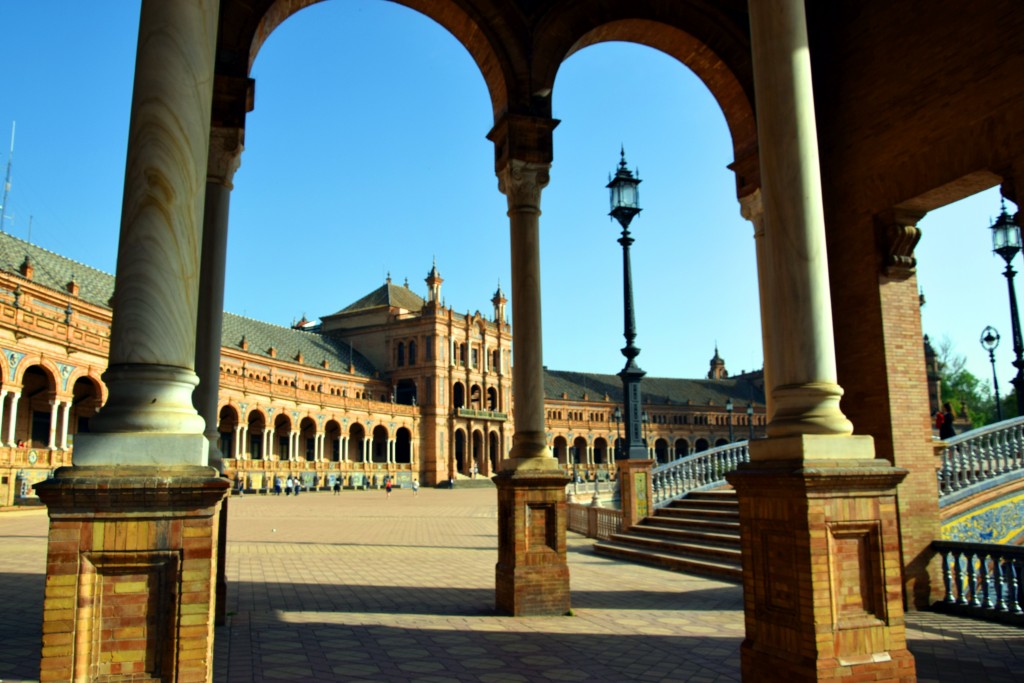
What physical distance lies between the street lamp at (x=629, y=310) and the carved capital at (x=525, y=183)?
7.70 m

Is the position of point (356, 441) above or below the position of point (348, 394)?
below

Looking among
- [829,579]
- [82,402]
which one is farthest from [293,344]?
[829,579]

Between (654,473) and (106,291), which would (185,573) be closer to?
(654,473)

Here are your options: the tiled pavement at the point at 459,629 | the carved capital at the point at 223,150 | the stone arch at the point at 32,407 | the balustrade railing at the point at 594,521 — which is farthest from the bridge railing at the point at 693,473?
the stone arch at the point at 32,407

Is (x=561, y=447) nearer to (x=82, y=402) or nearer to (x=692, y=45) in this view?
(x=82, y=402)

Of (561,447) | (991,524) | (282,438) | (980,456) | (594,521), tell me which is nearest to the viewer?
(991,524)

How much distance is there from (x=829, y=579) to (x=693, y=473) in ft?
47.4

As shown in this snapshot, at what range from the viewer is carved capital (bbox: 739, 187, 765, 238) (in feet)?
31.9

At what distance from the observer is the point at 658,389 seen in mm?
112312

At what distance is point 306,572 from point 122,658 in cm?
938

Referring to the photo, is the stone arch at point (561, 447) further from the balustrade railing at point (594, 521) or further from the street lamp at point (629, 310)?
the street lamp at point (629, 310)

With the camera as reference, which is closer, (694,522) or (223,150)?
(223,150)

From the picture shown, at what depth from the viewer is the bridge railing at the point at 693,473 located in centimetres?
1855

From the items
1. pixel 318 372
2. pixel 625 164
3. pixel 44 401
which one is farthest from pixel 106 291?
pixel 625 164
